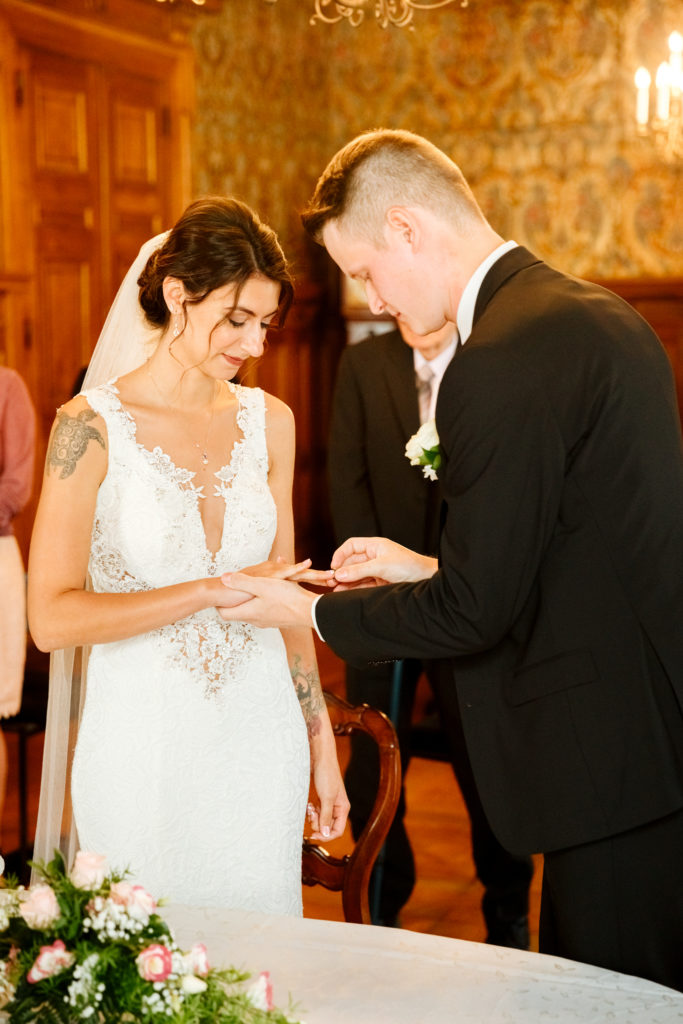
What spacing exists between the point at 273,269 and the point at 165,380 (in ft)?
1.00

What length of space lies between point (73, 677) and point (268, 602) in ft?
1.94

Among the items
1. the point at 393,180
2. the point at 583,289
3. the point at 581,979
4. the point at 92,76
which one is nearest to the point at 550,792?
the point at 581,979

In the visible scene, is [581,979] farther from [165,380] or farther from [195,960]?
[165,380]

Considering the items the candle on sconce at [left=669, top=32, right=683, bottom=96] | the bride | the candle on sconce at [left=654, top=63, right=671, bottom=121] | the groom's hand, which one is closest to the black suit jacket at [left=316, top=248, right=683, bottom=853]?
the groom's hand

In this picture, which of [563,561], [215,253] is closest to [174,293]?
[215,253]

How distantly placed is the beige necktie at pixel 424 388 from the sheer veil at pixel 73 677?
1.22 m

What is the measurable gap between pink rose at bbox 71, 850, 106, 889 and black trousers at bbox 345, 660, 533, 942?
2.22 meters

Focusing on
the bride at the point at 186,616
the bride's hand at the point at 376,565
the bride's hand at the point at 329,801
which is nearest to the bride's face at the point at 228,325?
the bride at the point at 186,616

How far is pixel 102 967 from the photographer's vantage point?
1.12 m

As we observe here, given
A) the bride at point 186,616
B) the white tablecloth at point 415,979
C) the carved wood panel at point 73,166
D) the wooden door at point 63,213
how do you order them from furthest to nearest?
1. the wooden door at point 63,213
2. the carved wood panel at point 73,166
3. the bride at point 186,616
4. the white tablecloth at point 415,979

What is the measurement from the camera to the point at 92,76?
6.30m

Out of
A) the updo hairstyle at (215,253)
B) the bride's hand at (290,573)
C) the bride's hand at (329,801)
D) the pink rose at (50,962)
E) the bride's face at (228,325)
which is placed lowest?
the bride's hand at (329,801)

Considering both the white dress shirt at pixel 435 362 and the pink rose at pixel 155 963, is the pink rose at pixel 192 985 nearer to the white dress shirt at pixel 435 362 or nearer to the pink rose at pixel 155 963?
the pink rose at pixel 155 963

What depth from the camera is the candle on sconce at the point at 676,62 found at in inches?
239
